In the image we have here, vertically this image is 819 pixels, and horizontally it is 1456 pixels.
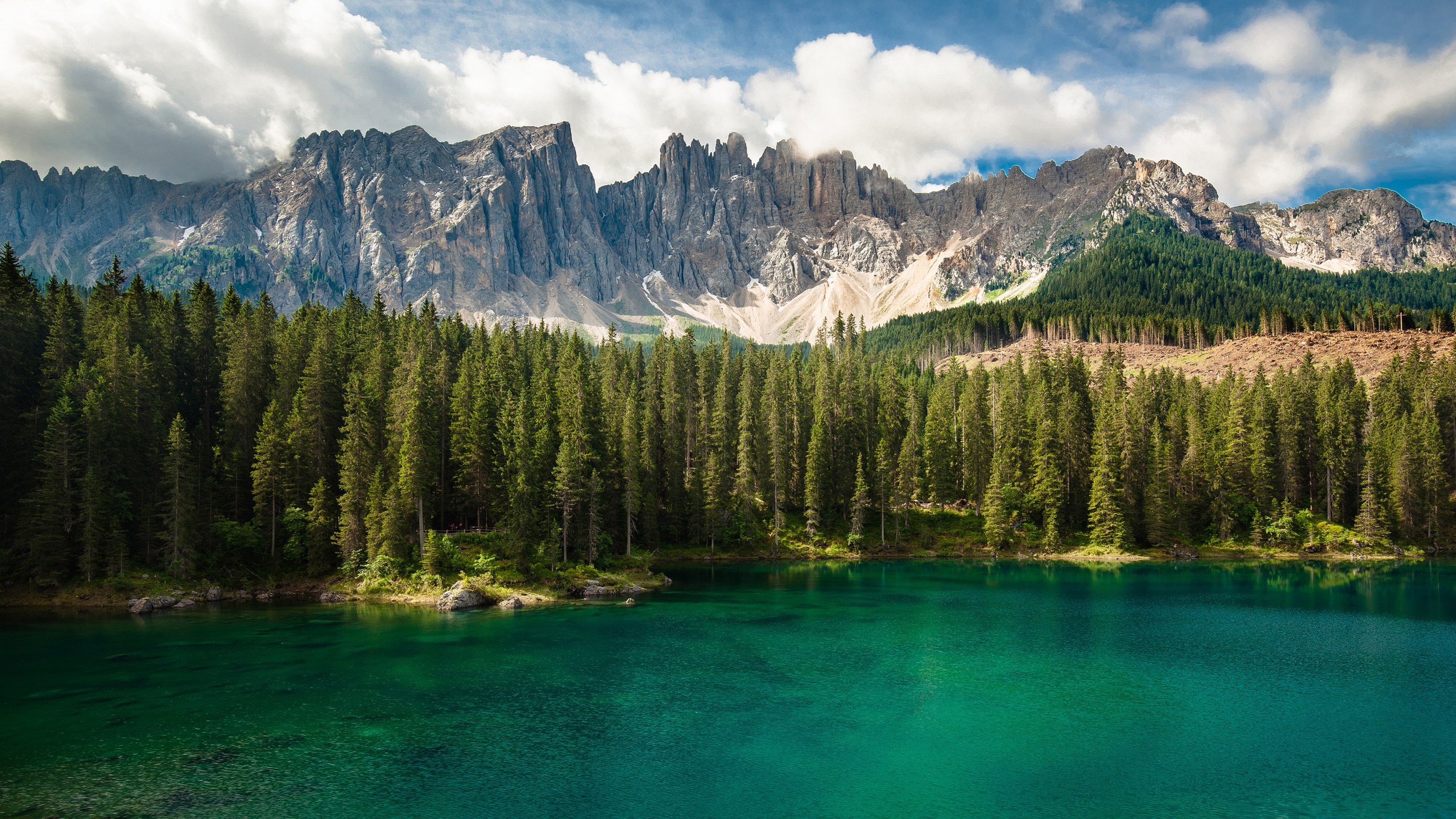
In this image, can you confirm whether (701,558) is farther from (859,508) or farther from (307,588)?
(307,588)

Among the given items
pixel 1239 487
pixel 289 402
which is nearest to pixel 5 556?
pixel 289 402

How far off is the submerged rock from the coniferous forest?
14.9 feet

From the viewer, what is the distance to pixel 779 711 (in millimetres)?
35188

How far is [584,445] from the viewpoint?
71.4 metres

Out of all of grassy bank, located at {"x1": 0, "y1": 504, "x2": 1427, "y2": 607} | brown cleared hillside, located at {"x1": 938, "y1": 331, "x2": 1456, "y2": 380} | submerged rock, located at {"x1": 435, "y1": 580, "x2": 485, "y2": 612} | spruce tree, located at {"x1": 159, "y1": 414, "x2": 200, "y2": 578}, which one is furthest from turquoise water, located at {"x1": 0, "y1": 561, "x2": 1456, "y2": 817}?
brown cleared hillside, located at {"x1": 938, "y1": 331, "x2": 1456, "y2": 380}

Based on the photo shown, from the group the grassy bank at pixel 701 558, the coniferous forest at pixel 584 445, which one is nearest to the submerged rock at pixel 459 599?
the grassy bank at pixel 701 558

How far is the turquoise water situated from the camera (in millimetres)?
26375

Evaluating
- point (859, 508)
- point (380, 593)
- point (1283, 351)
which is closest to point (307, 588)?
point (380, 593)

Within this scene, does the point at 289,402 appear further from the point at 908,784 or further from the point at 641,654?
the point at 908,784

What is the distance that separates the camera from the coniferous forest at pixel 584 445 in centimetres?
6234

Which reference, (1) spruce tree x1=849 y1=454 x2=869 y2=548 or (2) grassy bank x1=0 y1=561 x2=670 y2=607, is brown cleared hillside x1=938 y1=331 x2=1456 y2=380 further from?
(2) grassy bank x1=0 y1=561 x2=670 y2=607

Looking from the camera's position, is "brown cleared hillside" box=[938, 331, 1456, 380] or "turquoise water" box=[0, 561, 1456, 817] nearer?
"turquoise water" box=[0, 561, 1456, 817]

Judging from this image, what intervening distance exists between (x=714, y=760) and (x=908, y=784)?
7146mm

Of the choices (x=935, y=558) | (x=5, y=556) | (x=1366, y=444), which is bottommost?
(x=935, y=558)
